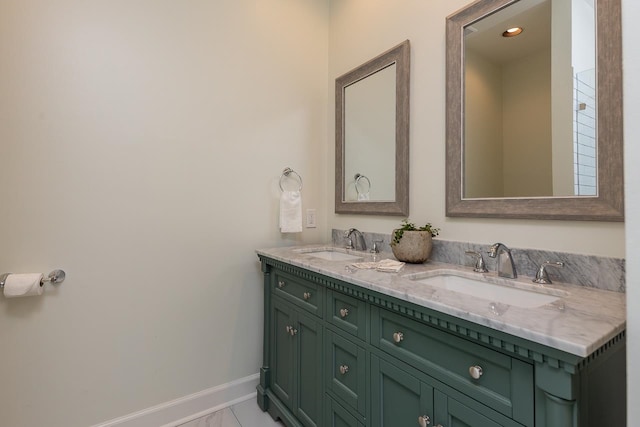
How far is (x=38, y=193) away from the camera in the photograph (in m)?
1.32

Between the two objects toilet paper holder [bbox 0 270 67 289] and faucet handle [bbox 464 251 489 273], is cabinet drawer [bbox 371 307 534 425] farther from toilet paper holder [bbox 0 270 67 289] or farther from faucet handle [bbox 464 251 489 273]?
toilet paper holder [bbox 0 270 67 289]

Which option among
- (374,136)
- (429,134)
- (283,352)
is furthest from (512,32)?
(283,352)

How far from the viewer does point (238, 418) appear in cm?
165

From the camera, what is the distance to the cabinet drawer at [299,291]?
1323 millimetres

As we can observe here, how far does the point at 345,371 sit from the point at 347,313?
0.70 feet

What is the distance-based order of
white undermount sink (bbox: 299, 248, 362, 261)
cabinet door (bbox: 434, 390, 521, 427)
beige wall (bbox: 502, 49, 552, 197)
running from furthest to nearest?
white undermount sink (bbox: 299, 248, 362, 261), beige wall (bbox: 502, 49, 552, 197), cabinet door (bbox: 434, 390, 521, 427)

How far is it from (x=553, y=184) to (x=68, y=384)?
2.14m

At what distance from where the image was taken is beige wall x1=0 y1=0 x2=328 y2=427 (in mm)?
1307

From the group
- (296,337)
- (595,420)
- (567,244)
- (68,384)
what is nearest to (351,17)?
(567,244)

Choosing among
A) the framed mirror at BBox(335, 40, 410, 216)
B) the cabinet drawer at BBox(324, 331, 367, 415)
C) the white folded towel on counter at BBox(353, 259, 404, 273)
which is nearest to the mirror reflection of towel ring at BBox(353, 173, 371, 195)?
the framed mirror at BBox(335, 40, 410, 216)

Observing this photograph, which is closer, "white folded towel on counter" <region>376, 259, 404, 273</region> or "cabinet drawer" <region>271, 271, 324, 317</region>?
"white folded towel on counter" <region>376, 259, 404, 273</region>

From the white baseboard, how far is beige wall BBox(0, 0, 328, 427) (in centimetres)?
4

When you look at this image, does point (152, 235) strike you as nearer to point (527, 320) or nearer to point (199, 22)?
point (199, 22)

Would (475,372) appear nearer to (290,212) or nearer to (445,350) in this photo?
(445,350)
